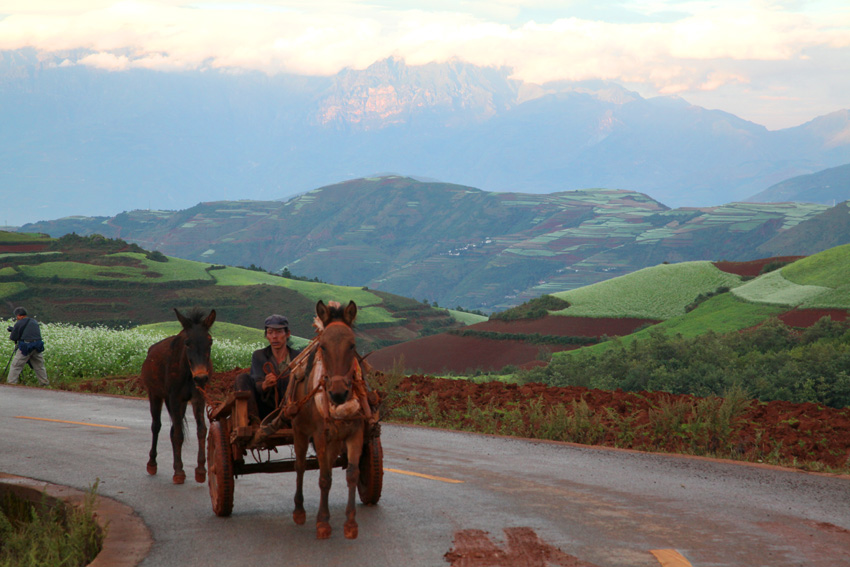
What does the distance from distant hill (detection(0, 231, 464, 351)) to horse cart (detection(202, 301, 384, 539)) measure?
71.5 m

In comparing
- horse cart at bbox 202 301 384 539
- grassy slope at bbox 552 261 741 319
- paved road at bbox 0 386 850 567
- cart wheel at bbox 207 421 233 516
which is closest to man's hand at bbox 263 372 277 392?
horse cart at bbox 202 301 384 539

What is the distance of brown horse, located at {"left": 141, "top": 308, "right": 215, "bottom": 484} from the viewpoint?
29.0 feet

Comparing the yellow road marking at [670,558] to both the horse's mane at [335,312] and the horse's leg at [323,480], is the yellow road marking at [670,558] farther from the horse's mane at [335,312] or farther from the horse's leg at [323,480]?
the horse's mane at [335,312]

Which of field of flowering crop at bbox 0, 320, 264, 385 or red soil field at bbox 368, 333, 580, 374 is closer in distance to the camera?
field of flowering crop at bbox 0, 320, 264, 385

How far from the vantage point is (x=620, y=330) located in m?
51.0

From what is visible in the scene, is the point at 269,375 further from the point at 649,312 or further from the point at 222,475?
the point at 649,312

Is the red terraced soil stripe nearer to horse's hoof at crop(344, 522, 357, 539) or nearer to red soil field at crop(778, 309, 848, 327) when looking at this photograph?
red soil field at crop(778, 309, 848, 327)

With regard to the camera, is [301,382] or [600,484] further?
[600,484]

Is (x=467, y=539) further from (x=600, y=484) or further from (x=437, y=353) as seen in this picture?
(x=437, y=353)

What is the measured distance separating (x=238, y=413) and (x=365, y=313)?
8759 cm

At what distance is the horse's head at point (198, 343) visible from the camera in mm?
8672

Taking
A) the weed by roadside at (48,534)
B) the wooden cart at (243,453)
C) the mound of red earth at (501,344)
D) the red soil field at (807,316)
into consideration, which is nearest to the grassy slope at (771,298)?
the red soil field at (807,316)

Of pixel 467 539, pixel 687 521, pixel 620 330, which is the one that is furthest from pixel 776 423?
pixel 620 330

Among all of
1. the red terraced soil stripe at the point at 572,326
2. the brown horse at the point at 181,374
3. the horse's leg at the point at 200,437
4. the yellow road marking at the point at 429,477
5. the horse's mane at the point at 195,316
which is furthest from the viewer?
the red terraced soil stripe at the point at 572,326
